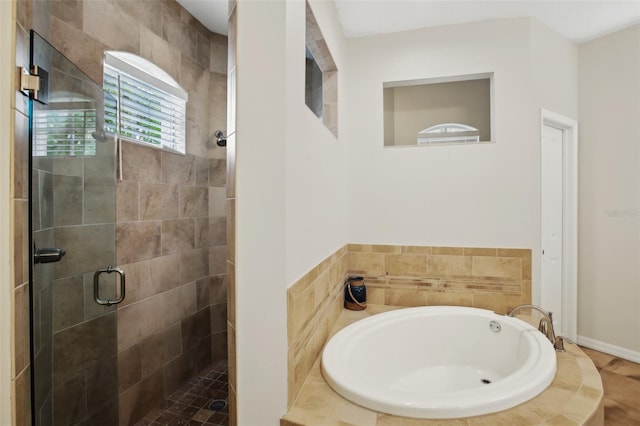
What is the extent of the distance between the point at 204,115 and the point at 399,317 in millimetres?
2140

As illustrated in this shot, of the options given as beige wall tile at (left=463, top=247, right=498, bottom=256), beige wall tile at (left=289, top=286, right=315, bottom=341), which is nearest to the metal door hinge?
beige wall tile at (left=289, top=286, right=315, bottom=341)

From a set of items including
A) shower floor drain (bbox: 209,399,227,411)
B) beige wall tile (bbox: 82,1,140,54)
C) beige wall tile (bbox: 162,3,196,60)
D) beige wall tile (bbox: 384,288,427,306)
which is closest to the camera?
beige wall tile (bbox: 82,1,140,54)

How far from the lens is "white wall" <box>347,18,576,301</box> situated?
2322 millimetres

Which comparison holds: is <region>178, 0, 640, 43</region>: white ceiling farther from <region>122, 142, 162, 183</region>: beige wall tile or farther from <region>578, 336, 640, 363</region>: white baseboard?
<region>578, 336, 640, 363</region>: white baseboard

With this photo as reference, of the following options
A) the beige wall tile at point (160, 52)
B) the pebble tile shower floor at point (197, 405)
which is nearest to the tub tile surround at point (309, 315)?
the pebble tile shower floor at point (197, 405)

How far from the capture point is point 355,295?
2.34 m

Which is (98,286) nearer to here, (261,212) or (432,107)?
(261,212)

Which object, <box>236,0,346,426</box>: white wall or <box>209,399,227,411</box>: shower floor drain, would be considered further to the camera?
<box>209,399,227,411</box>: shower floor drain

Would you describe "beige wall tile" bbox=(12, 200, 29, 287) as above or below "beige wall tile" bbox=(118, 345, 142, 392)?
above

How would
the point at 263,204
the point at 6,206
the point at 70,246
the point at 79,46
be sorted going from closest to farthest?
1. the point at 6,206
2. the point at 263,204
3. the point at 70,246
4. the point at 79,46

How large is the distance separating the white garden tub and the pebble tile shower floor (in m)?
0.99

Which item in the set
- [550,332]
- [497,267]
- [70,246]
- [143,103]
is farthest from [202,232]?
[550,332]

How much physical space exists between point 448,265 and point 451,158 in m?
0.81

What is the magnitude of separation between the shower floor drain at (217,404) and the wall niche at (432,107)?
2.31 meters
